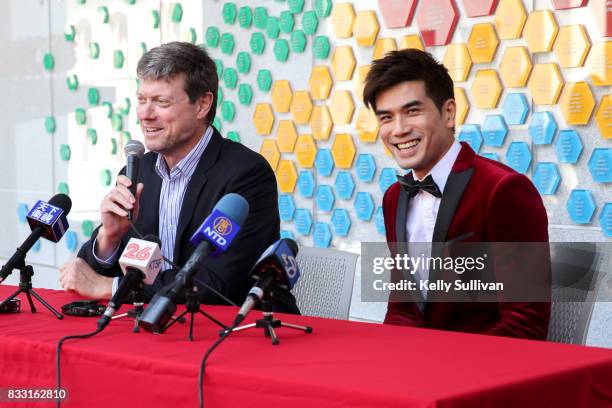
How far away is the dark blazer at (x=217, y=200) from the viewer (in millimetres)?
2680

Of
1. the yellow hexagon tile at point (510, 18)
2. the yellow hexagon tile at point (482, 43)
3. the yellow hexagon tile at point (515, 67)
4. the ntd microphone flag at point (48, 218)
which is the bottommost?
the ntd microphone flag at point (48, 218)

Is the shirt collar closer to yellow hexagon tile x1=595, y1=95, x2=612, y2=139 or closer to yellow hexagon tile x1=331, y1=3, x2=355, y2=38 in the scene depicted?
yellow hexagon tile x1=595, y1=95, x2=612, y2=139

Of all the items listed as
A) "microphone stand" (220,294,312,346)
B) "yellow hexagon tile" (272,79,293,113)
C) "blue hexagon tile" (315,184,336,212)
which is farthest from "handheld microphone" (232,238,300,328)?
"yellow hexagon tile" (272,79,293,113)

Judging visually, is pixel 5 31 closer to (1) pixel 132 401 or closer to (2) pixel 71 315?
(2) pixel 71 315

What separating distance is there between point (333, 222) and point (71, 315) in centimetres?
252

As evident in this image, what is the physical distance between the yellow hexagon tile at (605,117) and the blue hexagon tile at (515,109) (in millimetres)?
328

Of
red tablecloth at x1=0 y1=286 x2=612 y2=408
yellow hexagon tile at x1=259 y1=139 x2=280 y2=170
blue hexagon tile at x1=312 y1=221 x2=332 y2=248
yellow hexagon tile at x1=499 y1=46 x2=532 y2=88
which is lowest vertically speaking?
blue hexagon tile at x1=312 y1=221 x2=332 y2=248

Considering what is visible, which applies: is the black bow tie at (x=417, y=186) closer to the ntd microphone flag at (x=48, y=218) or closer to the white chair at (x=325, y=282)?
the white chair at (x=325, y=282)

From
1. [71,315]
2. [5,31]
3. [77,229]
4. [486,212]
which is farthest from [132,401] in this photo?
[5,31]

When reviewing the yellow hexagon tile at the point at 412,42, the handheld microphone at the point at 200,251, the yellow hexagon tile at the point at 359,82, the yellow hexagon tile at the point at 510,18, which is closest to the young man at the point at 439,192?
the handheld microphone at the point at 200,251

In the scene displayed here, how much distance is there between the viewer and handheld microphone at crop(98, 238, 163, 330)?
199cm

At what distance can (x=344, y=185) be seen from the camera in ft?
15.1

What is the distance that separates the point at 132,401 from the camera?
1752mm

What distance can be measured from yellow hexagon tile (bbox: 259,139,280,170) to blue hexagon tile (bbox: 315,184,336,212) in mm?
329
